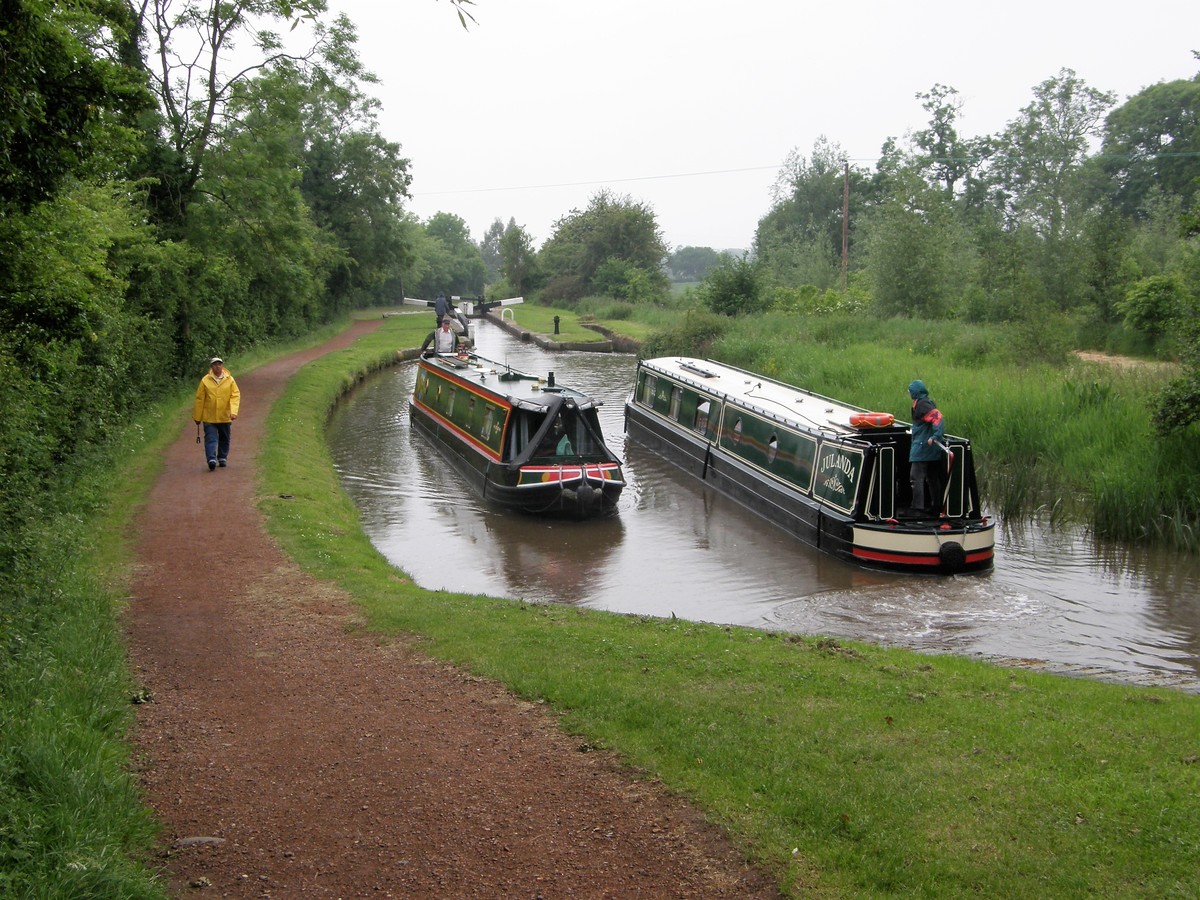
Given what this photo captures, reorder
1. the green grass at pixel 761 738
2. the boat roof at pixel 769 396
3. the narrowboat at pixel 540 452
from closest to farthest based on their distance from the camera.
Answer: the green grass at pixel 761 738
the boat roof at pixel 769 396
the narrowboat at pixel 540 452

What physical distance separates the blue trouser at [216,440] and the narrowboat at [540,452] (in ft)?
12.3

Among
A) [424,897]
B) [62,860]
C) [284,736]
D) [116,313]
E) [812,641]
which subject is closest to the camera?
[62,860]

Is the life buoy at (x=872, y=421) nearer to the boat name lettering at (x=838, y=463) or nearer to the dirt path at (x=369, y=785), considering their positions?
the boat name lettering at (x=838, y=463)

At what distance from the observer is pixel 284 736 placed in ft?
18.6

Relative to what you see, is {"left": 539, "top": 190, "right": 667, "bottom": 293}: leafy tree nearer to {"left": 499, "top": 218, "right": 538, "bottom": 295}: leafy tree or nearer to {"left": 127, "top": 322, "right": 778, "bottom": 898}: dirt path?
{"left": 499, "top": 218, "right": 538, "bottom": 295}: leafy tree

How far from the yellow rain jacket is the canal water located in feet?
7.77

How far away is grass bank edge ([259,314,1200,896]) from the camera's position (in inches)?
169

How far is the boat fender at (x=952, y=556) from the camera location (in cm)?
1142

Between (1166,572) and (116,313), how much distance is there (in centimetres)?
1275

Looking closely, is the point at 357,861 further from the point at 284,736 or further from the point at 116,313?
the point at 116,313

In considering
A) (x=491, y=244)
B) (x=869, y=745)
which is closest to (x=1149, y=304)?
(x=869, y=745)

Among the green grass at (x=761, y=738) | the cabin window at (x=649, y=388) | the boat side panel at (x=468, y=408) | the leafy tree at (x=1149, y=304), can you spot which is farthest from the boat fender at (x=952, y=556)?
the leafy tree at (x=1149, y=304)

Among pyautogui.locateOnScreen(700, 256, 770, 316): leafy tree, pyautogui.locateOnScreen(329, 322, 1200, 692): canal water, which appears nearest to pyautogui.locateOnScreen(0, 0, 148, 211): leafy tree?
pyautogui.locateOnScreen(329, 322, 1200, 692): canal water

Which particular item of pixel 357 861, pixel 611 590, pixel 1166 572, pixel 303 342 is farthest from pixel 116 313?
pixel 303 342
